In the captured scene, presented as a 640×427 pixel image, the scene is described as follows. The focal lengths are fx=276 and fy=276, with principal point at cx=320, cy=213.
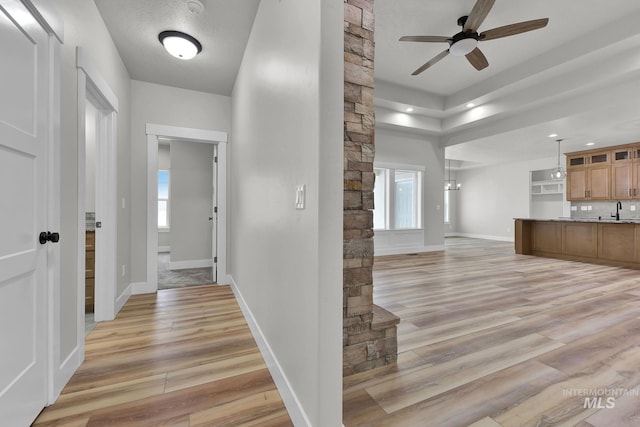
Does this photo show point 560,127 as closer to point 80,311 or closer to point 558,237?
point 558,237

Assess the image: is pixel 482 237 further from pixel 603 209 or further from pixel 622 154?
pixel 622 154

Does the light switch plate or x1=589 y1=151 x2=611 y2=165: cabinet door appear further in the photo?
x1=589 y1=151 x2=611 y2=165: cabinet door

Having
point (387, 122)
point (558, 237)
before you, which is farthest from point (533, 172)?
point (387, 122)

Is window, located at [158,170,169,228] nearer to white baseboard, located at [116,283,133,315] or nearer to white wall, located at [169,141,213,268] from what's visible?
white wall, located at [169,141,213,268]

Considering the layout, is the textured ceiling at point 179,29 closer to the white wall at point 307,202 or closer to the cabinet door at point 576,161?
the white wall at point 307,202

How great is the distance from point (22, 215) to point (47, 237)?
0.67 feet

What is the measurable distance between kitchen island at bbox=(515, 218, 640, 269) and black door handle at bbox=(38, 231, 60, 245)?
800 cm

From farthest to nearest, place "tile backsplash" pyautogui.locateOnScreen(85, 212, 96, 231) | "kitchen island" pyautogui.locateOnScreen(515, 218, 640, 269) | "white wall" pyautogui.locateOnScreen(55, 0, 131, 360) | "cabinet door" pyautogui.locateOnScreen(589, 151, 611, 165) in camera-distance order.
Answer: "cabinet door" pyautogui.locateOnScreen(589, 151, 611, 165)
"kitchen island" pyautogui.locateOnScreen(515, 218, 640, 269)
"tile backsplash" pyautogui.locateOnScreen(85, 212, 96, 231)
"white wall" pyautogui.locateOnScreen(55, 0, 131, 360)

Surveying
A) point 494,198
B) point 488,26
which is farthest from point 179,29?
point 494,198

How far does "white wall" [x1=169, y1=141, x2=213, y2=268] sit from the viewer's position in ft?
16.8

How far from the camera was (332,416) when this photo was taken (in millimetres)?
1145

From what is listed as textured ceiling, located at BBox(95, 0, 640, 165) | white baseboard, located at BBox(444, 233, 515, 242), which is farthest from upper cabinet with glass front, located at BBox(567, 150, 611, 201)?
white baseboard, located at BBox(444, 233, 515, 242)

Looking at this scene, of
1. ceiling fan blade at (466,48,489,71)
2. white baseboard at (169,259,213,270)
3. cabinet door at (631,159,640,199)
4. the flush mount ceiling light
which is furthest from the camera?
cabinet door at (631,159,640,199)

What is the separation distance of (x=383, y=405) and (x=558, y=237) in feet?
22.5
